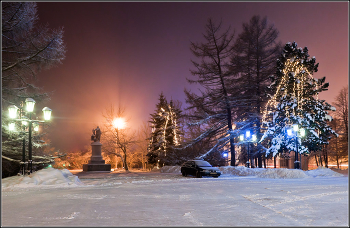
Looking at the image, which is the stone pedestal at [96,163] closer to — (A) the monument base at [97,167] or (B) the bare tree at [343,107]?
→ (A) the monument base at [97,167]

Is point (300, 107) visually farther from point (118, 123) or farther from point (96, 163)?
point (118, 123)

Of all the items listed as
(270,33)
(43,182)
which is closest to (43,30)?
(43,182)

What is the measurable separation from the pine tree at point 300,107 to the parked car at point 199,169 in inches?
335

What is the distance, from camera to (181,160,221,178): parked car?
21195 mm

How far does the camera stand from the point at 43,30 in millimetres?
13766

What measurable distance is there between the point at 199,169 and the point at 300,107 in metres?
12.8

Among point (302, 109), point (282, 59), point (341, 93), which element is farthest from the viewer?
point (341, 93)

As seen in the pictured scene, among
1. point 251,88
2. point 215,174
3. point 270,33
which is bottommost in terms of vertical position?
point 215,174

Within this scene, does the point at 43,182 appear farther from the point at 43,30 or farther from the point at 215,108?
the point at 215,108

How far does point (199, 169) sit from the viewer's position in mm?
21422

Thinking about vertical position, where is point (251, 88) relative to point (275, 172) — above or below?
above

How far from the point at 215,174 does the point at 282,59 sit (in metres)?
15.5

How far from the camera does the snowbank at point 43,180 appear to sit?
13.1 metres

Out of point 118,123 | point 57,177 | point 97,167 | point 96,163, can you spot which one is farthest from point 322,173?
point 118,123
